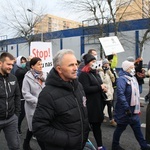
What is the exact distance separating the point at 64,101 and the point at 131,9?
28385mm

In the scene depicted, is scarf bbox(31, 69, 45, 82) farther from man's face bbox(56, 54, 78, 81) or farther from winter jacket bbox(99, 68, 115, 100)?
winter jacket bbox(99, 68, 115, 100)

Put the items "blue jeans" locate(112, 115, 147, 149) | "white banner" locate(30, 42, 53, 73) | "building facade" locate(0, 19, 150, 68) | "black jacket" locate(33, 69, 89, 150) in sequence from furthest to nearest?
"building facade" locate(0, 19, 150, 68), "white banner" locate(30, 42, 53, 73), "blue jeans" locate(112, 115, 147, 149), "black jacket" locate(33, 69, 89, 150)

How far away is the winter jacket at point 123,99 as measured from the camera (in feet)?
14.5

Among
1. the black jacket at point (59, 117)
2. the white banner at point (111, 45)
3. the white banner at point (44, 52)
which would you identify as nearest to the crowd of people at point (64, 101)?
the black jacket at point (59, 117)

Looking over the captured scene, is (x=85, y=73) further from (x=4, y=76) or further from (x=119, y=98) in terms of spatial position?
(x=4, y=76)

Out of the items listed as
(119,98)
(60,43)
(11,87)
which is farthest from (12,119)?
(60,43)

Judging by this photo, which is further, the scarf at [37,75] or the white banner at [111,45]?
the white banner at [111,45]

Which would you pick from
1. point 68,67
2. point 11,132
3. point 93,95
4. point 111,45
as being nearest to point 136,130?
point 93,95

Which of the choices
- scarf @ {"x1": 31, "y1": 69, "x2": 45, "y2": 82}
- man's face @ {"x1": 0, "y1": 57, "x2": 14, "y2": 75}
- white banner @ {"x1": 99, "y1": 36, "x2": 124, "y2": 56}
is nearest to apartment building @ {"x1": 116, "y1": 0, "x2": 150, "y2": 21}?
white banner @ {"x1": 99, "y1": 36, "x2": 124, "y2": 56}

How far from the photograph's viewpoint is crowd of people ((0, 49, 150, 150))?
2.49 meters

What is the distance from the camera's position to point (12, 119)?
386 cm

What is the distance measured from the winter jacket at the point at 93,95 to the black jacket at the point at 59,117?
1.91 metres

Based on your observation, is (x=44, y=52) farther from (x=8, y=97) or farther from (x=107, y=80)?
(x=8, y=97)

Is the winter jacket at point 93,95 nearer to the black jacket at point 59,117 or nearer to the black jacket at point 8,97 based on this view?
the black jacket at point 8,97
